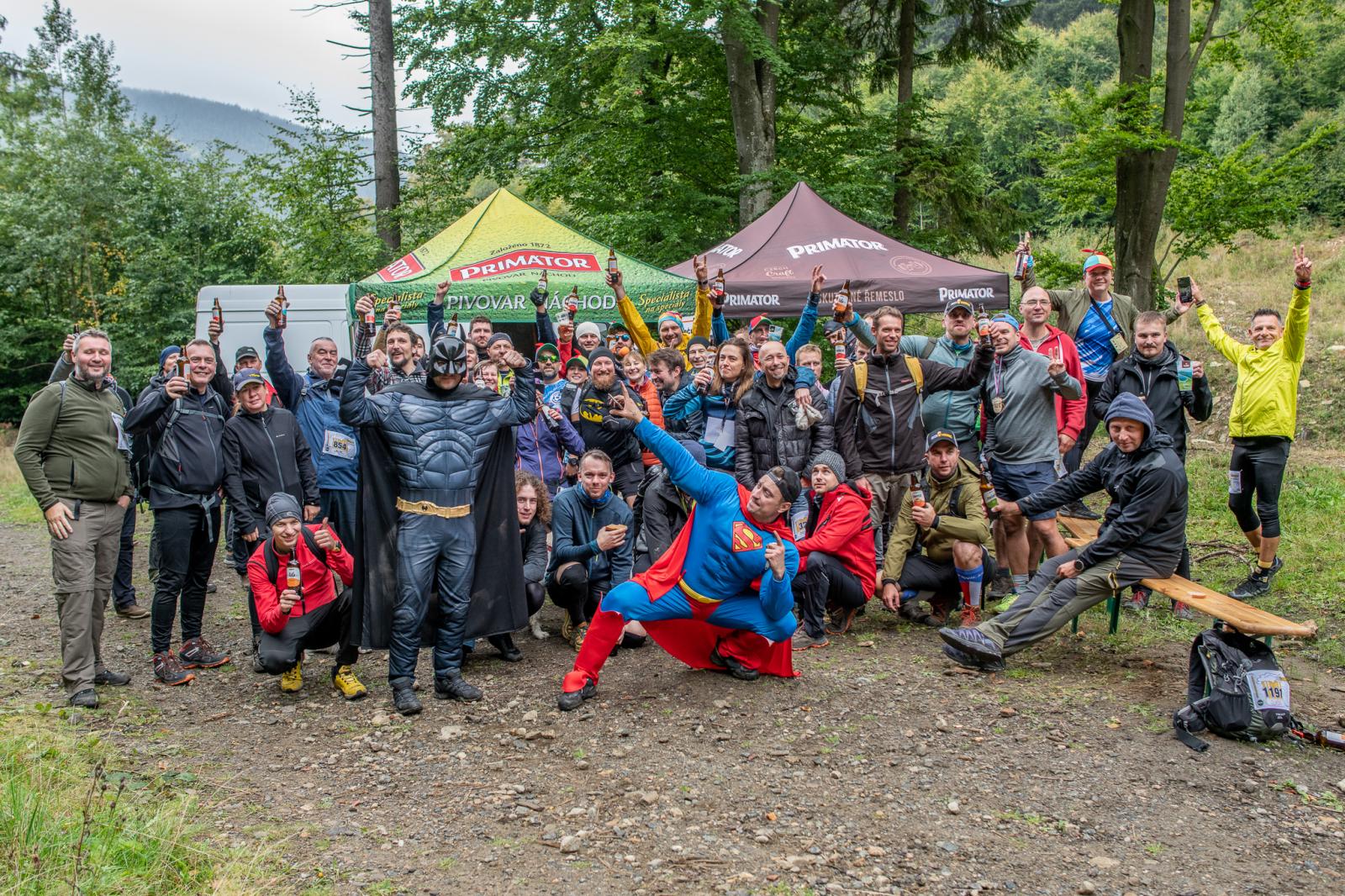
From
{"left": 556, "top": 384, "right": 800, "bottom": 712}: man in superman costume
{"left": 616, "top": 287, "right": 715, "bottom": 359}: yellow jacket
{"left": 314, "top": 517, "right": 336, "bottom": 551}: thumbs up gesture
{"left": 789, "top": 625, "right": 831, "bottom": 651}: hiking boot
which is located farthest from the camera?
{"left": 616, "top": 287, "right": 715, "bottom": 359}: yellow jacket

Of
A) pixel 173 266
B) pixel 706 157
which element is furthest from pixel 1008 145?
pixel 173 266

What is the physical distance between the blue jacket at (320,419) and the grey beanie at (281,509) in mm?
1329

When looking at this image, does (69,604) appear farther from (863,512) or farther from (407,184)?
(407,184)

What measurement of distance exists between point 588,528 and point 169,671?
2.79 metres

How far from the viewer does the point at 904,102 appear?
58.4 ft

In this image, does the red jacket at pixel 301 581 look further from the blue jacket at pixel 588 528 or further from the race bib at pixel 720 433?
the race bib at pixel 720 433

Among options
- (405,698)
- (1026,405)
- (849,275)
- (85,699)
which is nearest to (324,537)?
(405,698)

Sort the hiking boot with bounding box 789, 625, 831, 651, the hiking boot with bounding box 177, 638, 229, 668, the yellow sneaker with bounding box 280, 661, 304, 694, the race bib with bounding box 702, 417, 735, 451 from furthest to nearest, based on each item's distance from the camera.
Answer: the race bib with bounding box 702, 417, 735, 451 → the hiking boot with bounding box 789, 625, 831, 651 → the hiking boot with bounding box 177, 638, 229, 668 → the yellow sneaker with bounding box 280, 661, 304, 694

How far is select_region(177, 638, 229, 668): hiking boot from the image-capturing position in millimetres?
6379

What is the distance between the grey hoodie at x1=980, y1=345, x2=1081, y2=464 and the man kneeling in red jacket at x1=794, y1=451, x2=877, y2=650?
117cm

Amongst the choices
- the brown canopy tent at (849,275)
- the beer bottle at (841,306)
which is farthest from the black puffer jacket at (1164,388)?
the brown canopy tent at (849,275)

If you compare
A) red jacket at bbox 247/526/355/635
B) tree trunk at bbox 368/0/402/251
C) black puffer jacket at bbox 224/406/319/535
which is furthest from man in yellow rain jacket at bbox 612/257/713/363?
tree trunk at bbox 368/0/402/251

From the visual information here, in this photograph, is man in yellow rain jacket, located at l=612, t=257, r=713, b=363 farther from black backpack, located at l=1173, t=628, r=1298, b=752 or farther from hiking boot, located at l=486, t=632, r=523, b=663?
black backpack, located at l=1173, t=628, r=1298, b=752

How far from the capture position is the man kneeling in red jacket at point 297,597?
229 inches
